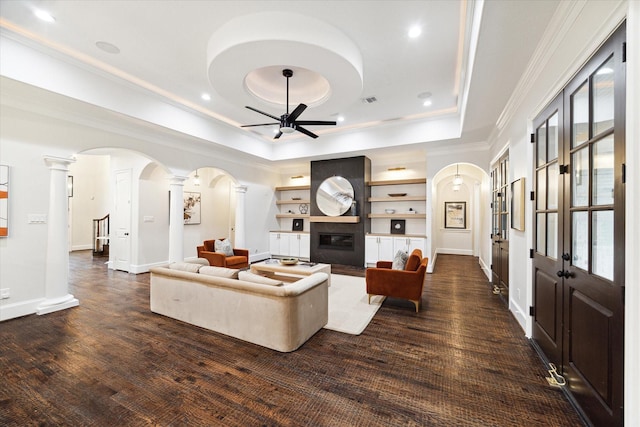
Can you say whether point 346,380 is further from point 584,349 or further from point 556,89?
point 556,89

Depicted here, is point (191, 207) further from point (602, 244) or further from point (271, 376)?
point (602, 244)

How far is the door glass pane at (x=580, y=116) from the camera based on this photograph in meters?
1.83

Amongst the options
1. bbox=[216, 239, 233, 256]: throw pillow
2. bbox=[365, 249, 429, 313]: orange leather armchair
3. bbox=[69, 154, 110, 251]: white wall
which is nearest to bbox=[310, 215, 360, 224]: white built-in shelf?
bbox=[216, 239, 233, 256]: throw pillow

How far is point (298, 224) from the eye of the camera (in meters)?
8.61

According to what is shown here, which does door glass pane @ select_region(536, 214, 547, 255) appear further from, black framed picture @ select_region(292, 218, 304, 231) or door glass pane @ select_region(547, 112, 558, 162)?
black framed picture @ select_region(292, 218, 304, 231)

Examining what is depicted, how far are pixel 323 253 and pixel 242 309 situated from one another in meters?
4.74

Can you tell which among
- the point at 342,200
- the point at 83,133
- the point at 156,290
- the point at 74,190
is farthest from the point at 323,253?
the point at 74,190

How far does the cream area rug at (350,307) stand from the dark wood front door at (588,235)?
1.88 meters

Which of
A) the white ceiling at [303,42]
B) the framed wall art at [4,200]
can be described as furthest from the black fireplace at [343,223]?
the framed wall art at [4,200]

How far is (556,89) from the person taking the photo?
7.47ft

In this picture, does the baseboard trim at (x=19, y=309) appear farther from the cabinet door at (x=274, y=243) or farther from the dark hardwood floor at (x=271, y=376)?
the cabinet door at (x=274, y=243)

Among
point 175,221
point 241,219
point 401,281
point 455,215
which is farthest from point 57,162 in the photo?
point 455,215

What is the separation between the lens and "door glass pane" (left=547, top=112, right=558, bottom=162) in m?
2.32

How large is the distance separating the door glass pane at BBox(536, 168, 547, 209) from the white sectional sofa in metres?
2.43
